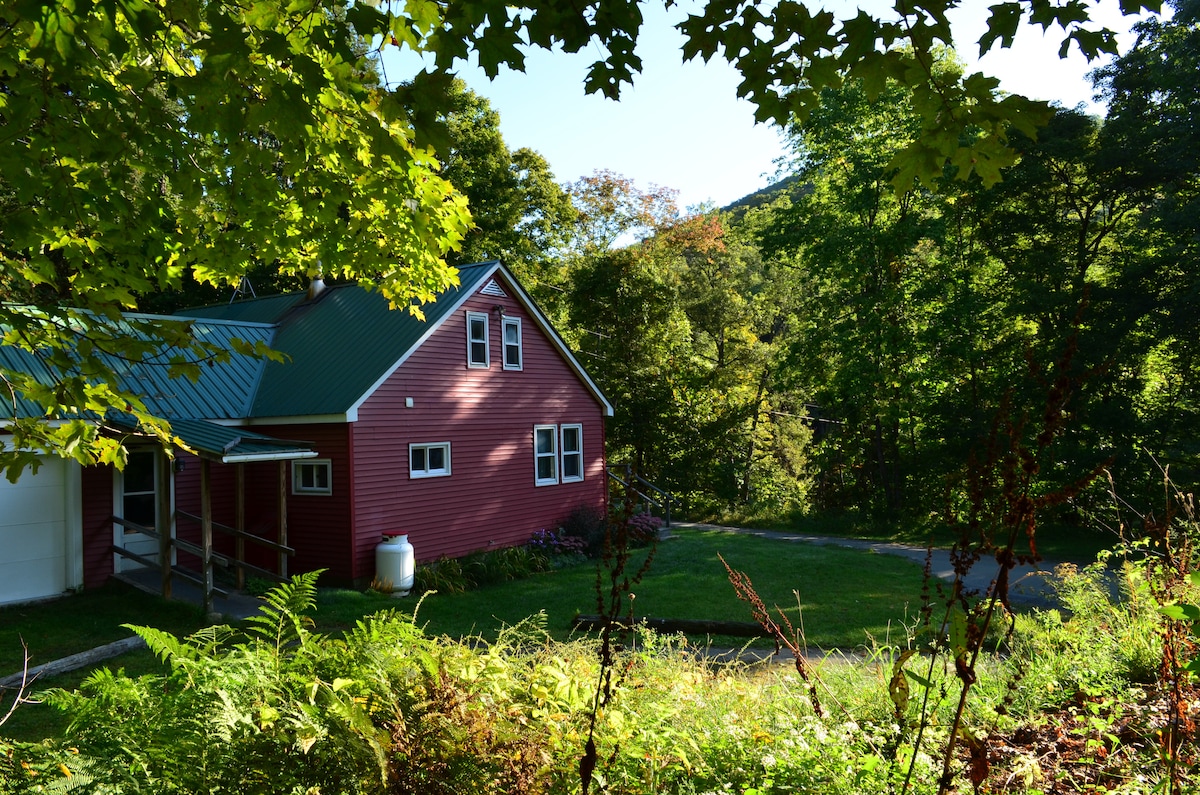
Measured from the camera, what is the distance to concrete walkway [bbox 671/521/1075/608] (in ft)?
40.2

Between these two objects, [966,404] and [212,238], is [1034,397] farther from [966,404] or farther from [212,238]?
[212,238]

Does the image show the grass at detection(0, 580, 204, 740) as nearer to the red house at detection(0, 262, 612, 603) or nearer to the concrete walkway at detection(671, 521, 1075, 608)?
the red house at detection(0, 262, 612, 603)

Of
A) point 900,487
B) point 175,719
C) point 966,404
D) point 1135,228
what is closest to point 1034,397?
point 966,404

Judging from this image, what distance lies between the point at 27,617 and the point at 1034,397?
19.2 metres

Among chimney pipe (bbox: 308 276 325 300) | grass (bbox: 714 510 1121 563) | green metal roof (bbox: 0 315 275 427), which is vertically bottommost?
grass (bbox: 714 510 1121 563)

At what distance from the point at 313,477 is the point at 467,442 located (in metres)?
3.11

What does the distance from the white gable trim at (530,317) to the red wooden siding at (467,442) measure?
139 mm

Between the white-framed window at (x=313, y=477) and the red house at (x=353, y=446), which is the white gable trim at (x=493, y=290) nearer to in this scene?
the red house at (x=353, y=446)

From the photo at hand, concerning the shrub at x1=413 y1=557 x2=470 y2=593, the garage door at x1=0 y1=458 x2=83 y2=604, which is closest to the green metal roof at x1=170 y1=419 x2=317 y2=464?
the garage door at x1=0 y1=458 x2=83 y2=604

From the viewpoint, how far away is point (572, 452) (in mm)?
19625

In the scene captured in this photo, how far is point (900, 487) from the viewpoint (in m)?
24.9

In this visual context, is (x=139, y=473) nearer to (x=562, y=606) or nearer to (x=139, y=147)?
(x=562, y=606)

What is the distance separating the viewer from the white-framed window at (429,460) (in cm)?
1573

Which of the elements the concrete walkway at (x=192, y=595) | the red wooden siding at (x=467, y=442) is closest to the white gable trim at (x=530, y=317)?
the red wooden siding at (x=467, y=442)
